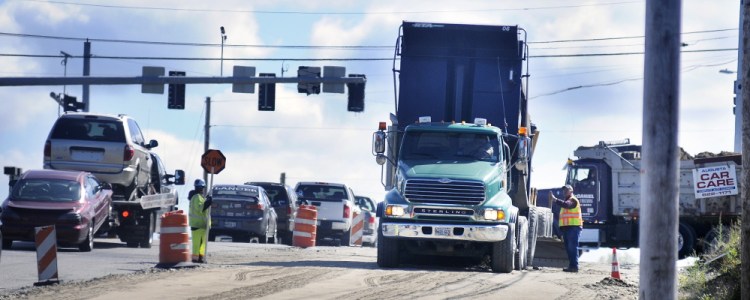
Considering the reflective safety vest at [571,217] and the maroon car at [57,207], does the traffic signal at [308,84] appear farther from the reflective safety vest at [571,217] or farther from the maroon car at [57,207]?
the reflective safety vest at [571,217]

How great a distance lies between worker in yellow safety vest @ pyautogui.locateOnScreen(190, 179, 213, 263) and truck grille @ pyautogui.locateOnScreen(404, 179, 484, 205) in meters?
4.30

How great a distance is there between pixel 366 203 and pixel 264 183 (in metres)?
10.3

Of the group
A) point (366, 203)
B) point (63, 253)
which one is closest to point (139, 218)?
Answer: point (63, 253)

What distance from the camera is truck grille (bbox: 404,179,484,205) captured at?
65.7 feet

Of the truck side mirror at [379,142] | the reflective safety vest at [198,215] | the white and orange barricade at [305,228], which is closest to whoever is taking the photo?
the truck side mirror at [379,142]

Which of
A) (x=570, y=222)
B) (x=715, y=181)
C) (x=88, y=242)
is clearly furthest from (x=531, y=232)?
(x=715, y=181)

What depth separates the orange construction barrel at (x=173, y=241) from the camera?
21.0m

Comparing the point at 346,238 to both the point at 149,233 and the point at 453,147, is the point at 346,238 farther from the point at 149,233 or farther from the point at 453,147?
the point at 453,147

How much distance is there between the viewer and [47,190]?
83.9ft

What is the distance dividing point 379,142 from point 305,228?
38.2 feet

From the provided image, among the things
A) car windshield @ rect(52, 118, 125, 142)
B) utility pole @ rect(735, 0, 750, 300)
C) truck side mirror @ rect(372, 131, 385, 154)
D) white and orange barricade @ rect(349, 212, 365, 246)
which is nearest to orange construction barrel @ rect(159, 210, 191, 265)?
truck side mirror @ rect(372, 131, 385, 154)

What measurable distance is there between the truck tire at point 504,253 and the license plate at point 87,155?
1122cm

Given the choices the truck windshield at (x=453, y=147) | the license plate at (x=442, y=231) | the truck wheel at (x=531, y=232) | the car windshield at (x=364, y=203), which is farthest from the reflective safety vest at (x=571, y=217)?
the car windshield at (x=364, y=203)

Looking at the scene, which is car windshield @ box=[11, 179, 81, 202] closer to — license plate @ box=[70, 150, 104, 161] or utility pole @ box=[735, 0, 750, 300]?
license plate @ box=[70, 150, 104, 161]
